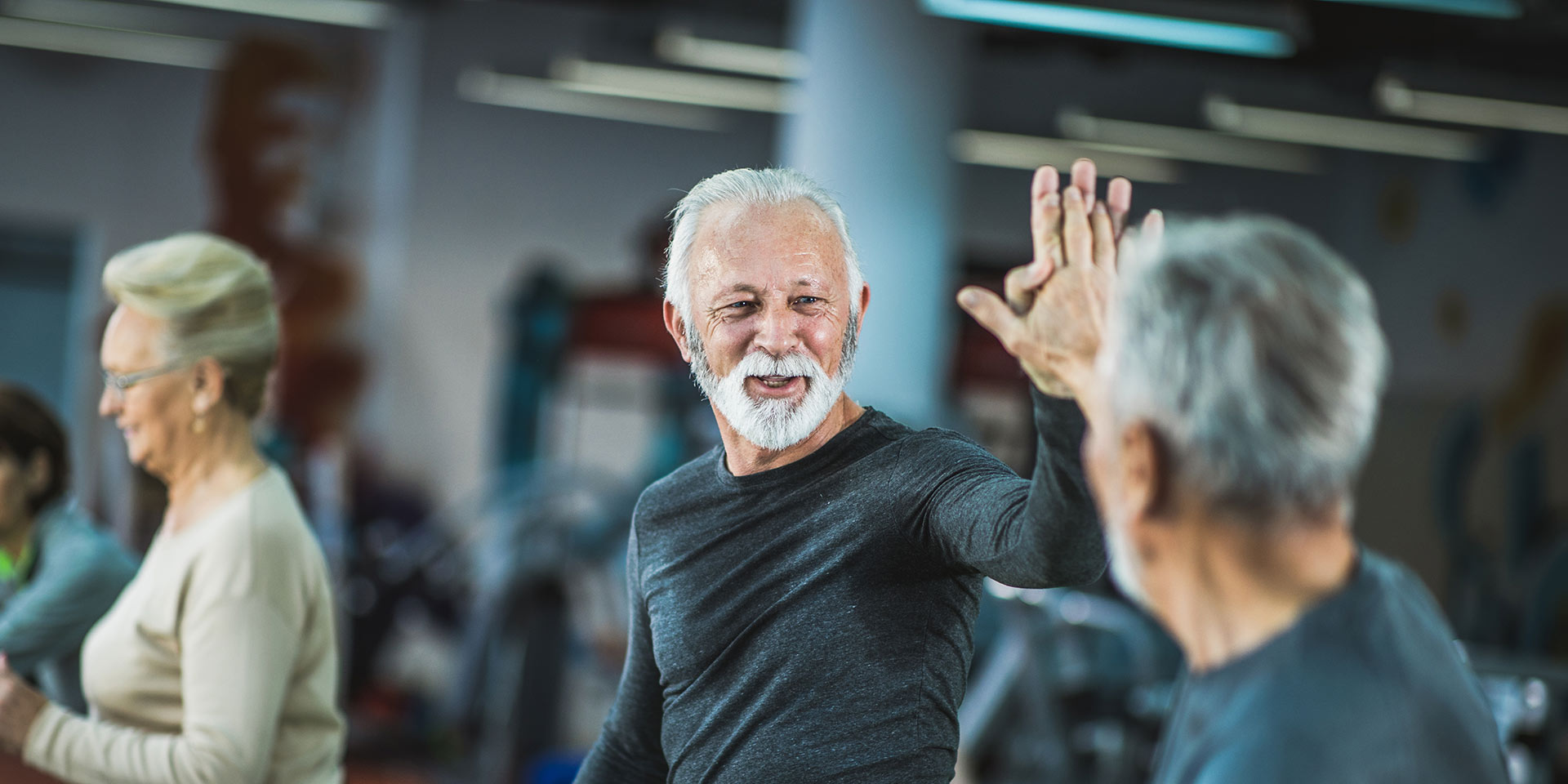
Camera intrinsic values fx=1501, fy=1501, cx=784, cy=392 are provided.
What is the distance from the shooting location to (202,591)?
1785 millimetres

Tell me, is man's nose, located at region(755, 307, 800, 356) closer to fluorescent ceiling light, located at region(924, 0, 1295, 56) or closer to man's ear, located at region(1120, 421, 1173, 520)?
man's ear, located at region(1120, 421, 1173, 520)

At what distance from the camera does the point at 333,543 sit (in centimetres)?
764

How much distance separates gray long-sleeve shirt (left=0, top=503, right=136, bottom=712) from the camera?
80.0 inches

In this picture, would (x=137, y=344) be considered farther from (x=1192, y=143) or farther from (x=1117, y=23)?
(x=1192, y=143)

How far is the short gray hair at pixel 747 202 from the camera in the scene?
1606 mm

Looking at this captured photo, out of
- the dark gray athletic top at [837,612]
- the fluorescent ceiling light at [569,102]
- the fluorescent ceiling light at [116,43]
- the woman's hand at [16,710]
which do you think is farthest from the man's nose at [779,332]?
the fluorescent ceiling light at [116,43]

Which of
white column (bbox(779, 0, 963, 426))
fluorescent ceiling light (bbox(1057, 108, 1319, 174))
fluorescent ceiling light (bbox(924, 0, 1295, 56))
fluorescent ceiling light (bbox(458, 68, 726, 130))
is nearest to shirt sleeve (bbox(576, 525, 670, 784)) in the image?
fluorescent ceiling light (bbox(924, 0, 1295, 56))

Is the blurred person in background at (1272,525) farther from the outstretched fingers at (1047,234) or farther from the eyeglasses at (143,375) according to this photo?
the eyeglasses at (143,375)

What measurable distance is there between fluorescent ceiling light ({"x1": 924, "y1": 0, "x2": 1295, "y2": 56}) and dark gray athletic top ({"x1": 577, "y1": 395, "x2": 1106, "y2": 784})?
126 inches

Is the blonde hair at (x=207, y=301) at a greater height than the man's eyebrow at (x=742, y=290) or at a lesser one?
lesser

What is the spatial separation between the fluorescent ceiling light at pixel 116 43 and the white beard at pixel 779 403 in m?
7.44

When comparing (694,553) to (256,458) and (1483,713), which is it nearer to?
(256,458)

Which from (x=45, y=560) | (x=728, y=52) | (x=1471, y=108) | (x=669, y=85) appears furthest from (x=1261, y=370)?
(x=669, y=85)

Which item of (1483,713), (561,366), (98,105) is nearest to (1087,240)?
(1483,713)
